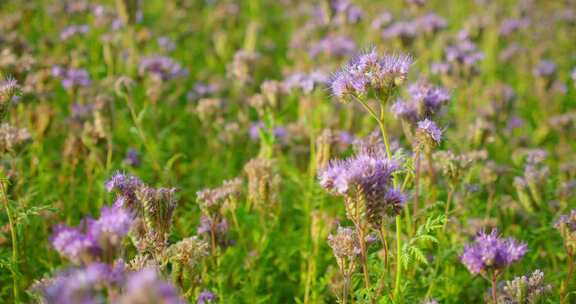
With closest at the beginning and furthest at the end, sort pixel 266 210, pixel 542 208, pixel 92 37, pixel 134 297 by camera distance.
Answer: pixel 134 297 → pixel 266 210 → pixel 542 208 → pixel 92 37

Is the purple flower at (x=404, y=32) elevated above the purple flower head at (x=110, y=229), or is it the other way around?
the purple flower at (x=404, y=32)

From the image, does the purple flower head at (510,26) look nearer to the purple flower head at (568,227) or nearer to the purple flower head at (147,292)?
the purple flower head at (568,227)

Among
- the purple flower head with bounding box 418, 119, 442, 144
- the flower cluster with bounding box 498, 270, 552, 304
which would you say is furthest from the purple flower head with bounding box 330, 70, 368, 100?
the flower cluster with bounding box 498, 270, 552, 304

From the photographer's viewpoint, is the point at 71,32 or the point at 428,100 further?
the point at 71,32

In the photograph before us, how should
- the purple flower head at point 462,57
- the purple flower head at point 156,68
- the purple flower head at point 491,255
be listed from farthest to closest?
the purple flower head at point 462,57 < the purple flower head at point 156,68 < the purple flower head at point 491,255

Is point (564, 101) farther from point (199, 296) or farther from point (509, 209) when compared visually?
point (199, 296)

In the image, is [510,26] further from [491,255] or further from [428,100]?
[491,255]

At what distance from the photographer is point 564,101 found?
24.5ft

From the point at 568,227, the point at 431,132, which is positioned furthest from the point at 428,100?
the point at 568,227

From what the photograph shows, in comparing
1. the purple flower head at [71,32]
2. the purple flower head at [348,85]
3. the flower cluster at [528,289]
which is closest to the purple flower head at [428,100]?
the purple flower head at [348,85]

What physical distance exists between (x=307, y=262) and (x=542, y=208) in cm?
176

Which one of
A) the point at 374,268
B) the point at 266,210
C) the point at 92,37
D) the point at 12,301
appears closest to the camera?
the point at 374,268

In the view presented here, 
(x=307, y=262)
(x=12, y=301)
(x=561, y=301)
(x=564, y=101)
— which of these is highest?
(x=564, y=101)

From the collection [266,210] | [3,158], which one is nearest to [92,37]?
[3,158]
